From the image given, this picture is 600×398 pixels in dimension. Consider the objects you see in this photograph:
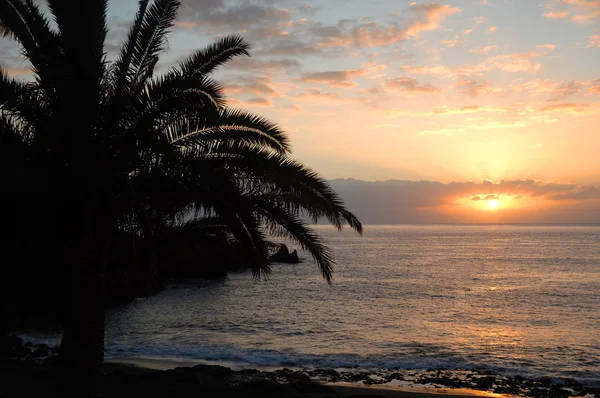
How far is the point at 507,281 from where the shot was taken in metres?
50.0

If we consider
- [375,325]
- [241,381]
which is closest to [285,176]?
[241,381]

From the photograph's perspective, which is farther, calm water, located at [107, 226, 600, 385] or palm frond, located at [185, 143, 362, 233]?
calm water, located at [107, 226, 600, 385]

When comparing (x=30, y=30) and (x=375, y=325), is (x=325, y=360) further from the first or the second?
(x=30, y=30)

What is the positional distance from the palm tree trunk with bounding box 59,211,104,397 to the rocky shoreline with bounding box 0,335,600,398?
3311 mm

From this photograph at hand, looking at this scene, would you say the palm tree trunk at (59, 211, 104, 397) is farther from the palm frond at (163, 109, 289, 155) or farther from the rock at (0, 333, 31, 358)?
the rock at (0, 333, 31, 358)

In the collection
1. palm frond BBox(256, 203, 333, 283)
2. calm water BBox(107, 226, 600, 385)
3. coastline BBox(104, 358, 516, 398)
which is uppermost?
palm frond BBox(256, 203, 333, 283)

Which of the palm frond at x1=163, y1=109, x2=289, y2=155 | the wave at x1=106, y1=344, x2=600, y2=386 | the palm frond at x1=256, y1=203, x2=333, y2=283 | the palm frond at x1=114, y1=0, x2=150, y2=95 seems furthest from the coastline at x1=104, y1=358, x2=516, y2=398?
the palm frond at x1=114, y1=0, x2=150, y2=95

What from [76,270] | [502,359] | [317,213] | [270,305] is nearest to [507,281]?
[270,305]

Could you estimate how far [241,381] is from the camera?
1428 cm

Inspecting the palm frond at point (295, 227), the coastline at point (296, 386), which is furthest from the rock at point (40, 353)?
the palm frond at point (295, 227)

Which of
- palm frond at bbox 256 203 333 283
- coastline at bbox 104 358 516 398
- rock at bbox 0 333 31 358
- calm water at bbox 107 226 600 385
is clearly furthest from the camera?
calm water at bbox 107 226 600 385

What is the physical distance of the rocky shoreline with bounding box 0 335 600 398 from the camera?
12125mm

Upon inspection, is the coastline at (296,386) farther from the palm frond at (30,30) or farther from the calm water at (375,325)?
the palm frond at (30,30)

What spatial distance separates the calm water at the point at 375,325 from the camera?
19.2m
